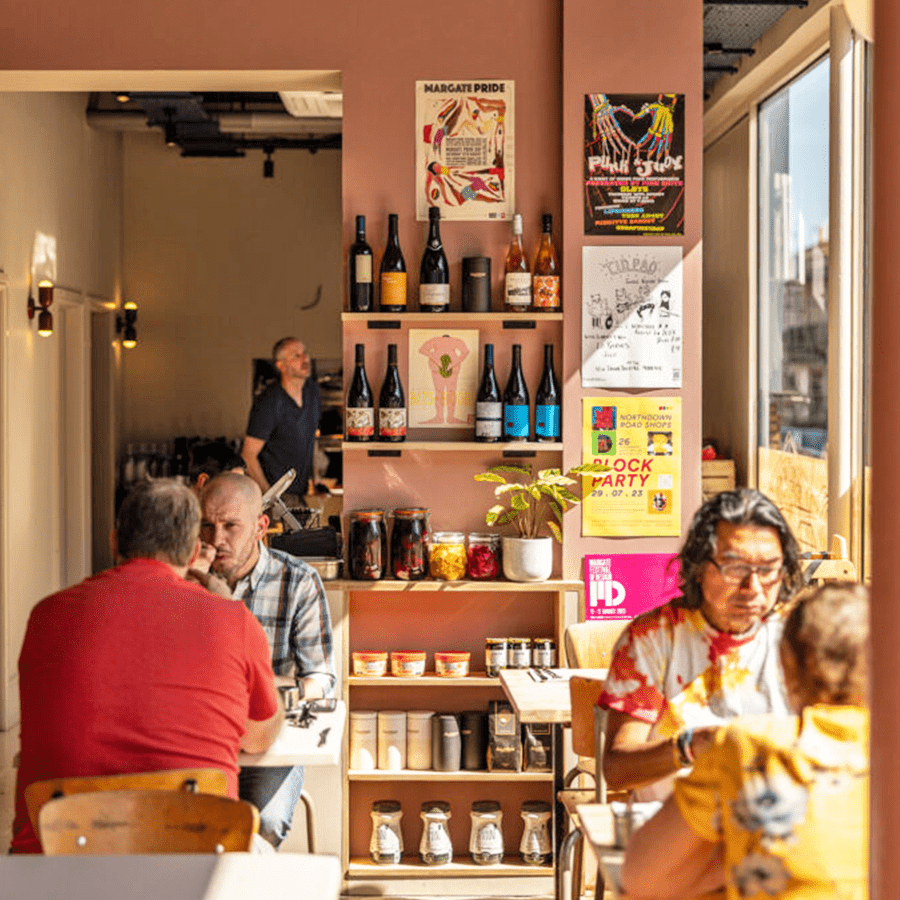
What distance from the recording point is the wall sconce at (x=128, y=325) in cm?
1044

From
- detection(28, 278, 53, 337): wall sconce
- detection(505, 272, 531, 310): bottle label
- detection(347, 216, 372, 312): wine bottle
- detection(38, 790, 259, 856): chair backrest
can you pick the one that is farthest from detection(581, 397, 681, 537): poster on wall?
detection(28, 278, 53, 337): wall sconce

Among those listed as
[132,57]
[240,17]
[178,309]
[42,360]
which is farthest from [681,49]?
[178,309]

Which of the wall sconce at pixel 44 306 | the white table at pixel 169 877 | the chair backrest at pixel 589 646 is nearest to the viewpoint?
the white table at pixel 169 877

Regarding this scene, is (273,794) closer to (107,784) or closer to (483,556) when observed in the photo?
(107,784)

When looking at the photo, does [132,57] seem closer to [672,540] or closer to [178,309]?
[672,540]

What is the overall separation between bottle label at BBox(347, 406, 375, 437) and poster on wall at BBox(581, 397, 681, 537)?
0.79 m

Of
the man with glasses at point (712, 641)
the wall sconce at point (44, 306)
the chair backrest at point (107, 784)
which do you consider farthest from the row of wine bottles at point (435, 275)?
the wall sconce at point (44, 306)

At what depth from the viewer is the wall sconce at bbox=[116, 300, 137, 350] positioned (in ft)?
34.2

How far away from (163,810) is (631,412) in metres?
2.92

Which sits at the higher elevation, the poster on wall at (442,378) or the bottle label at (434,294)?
the bottle label at (434,294)

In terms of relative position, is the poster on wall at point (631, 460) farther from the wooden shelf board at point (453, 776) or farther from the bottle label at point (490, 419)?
the wooden shelf board at point (453, 776)

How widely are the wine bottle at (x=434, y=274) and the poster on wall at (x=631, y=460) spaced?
65 cm

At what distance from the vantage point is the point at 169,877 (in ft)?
7.10

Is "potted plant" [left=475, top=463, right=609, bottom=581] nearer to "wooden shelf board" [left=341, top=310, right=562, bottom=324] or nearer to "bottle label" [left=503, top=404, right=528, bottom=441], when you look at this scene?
"bottle label" [left=503, top=404, right=528, bottom=441]
